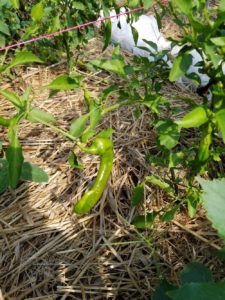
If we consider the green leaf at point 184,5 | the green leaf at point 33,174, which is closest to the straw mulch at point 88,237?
the green leaf at point 33,174

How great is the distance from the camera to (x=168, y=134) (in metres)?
1.04

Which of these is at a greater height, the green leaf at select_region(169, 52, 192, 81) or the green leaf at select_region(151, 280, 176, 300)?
the green leaf at select_region(169, 52, 192, 81)

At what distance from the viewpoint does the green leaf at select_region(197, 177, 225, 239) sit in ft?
1.71

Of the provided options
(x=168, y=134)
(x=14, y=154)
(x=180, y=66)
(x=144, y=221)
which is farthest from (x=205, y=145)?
(x=14, y=154)

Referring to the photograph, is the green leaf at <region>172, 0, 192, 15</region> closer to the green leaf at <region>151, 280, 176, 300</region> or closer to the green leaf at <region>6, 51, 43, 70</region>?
the green leaf at <region>6, 51, 43, 70</region>

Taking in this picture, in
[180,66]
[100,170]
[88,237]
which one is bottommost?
[88,237]

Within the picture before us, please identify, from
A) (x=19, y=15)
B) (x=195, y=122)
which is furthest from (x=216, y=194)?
(x=19, y=15)

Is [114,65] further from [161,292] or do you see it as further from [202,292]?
[202,292]

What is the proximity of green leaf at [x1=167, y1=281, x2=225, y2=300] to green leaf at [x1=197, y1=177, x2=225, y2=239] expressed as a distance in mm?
79

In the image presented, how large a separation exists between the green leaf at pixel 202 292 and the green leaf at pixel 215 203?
3.1 inches

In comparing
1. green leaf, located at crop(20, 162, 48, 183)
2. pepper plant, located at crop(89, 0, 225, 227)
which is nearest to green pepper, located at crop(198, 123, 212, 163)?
pepper plant, located at crop(89, 0, 225, 227)

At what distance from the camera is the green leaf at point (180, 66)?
3.06 ft

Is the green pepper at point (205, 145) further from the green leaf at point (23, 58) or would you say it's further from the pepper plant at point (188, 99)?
the green leaf at point (23, 58)

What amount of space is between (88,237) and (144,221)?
0.18m
